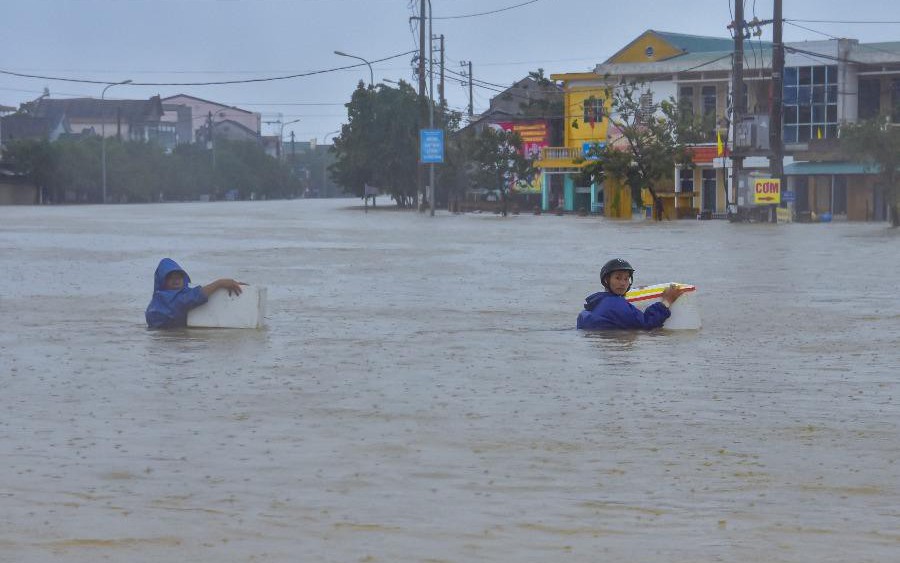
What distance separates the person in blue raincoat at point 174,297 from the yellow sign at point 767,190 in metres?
42.7

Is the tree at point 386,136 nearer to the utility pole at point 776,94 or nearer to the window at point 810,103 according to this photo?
the window at point 810,103

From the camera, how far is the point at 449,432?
29.1ft

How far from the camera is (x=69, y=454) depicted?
8156 mm

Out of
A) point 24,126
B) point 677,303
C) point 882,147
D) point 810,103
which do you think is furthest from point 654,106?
point 24,126

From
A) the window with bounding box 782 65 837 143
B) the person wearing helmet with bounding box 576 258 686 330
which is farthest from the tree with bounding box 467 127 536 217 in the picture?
the person wearing helmet with bounding box 576 258 686 330

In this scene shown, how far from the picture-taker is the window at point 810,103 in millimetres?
68438

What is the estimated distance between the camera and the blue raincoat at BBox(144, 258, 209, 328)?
15.0 meters

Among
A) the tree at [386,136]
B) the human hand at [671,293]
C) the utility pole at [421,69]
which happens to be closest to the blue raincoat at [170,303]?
the human hand at [671,293]

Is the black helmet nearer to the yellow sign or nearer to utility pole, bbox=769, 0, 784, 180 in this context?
utility pole, bbox=769, 0, 784, 180

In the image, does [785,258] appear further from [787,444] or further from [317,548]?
[317,548]

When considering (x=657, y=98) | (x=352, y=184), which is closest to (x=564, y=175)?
(x=657, y=98)

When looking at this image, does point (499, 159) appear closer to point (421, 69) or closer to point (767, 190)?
point (421, 69)

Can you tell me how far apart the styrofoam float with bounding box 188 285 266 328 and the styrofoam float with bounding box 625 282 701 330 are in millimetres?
3506

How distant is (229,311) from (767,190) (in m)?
42.8
